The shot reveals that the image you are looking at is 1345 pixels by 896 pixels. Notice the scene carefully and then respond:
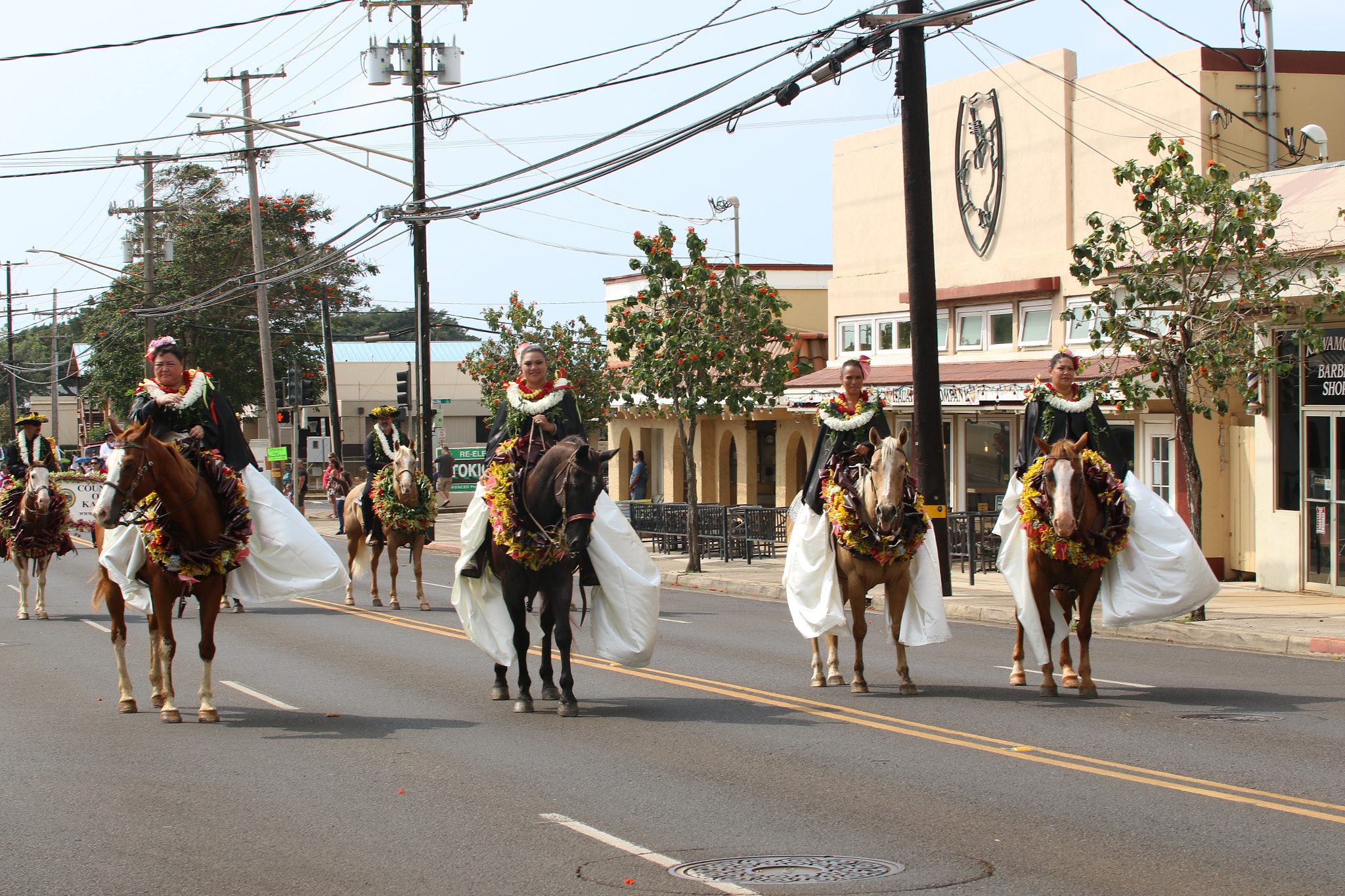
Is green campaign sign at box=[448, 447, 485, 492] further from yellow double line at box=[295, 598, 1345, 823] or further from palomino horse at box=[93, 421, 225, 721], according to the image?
palomino horse at box=[93, 421, 225, 721]

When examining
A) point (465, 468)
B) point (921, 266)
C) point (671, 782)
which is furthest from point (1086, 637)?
point (465, 468)

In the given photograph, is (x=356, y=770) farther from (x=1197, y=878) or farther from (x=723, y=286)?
(x=723, y=286)

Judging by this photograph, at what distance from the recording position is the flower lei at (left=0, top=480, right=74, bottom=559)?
18.8m

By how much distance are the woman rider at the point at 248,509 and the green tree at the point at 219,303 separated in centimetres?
4156

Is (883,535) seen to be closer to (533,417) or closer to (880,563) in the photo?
(880,563)

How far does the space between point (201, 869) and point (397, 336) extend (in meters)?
101

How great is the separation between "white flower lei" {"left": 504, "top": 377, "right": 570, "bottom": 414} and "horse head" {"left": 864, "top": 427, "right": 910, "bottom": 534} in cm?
252

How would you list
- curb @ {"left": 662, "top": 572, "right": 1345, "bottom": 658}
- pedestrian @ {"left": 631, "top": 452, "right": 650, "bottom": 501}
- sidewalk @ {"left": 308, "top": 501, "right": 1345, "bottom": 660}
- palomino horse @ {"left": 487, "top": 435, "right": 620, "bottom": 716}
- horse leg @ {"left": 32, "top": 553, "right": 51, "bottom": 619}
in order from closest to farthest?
palomino horse @ {"left": 487, "top": 435, "right": 620, "bottom": 716}
curb @ {"left": 662, "top": 572, "right": 1345, "bottom": 658}
sidewalk @ {"left": 308, "top": 501, "right": 1345, "bottom": 660}
horse leg @ {"left": 32, "top": 553, "right": 51, "bottom": 619}
pedestrian @ {"left": 631, "top": 452, "right": 650, "bottom": 501}

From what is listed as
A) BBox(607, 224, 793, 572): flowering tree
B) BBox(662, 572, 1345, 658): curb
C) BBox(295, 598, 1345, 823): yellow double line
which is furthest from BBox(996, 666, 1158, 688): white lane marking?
BBox(607, 224, 793, 572): flowering tree

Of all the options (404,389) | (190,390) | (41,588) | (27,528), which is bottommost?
(41,588)

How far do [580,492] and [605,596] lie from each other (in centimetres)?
121

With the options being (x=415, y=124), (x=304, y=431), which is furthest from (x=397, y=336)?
(x=415, y=124)

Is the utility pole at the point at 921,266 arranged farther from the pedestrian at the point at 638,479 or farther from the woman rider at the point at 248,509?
the pedestrian at the point at 638,479

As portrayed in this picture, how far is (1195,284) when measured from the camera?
16797 mm
